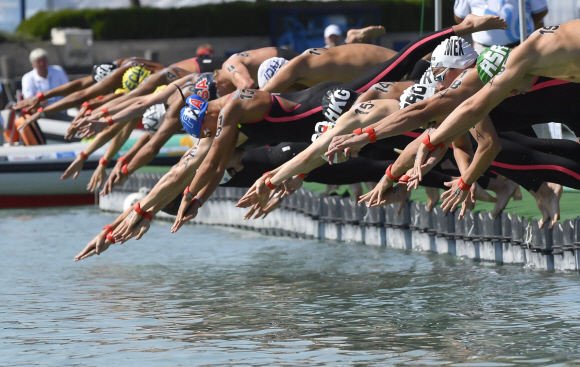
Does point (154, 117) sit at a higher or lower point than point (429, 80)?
lower

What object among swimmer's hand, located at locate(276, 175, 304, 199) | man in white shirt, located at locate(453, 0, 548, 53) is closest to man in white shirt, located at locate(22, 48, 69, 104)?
man in white shirt, located at locate(453, 0, 548, 53)

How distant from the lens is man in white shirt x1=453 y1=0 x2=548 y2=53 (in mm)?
11211

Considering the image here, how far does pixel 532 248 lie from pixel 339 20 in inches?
910

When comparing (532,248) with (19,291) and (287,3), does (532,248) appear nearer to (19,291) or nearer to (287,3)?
(19,291)

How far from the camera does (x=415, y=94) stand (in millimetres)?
8688

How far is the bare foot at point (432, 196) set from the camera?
10.8 m

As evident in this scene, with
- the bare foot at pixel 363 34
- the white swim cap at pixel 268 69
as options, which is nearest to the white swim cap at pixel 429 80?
the white swim cap at pixel 268 69

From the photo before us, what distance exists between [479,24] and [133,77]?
5378 mm

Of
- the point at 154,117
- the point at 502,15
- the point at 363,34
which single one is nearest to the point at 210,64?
the point at 154,117

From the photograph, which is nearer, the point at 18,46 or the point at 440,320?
the point at 440,320

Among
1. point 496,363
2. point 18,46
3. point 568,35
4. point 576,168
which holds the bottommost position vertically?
point 496,363

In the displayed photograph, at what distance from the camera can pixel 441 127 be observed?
7566 mm

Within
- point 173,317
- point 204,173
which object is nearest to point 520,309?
point 173,317

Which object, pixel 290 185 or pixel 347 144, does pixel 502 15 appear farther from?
pixel 347 144
